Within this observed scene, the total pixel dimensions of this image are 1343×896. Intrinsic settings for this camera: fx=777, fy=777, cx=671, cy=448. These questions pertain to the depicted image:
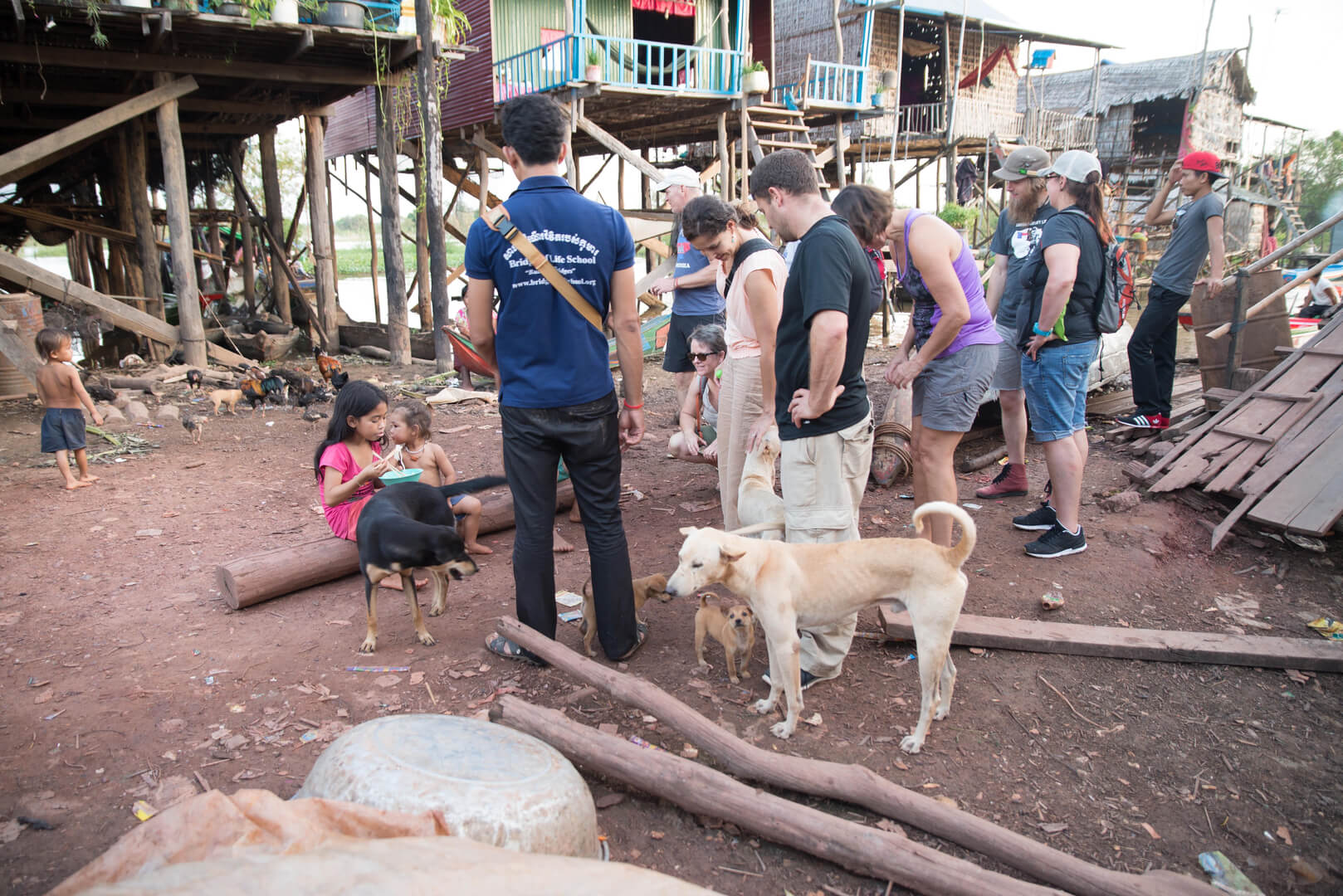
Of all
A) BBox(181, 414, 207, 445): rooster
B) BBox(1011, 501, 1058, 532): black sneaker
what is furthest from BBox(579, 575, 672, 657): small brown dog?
BBox(181, 414, 207, 445): rooster

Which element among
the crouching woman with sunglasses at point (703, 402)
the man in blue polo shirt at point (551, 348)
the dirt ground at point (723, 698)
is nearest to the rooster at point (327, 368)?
the dirt ground at point (723, 698)

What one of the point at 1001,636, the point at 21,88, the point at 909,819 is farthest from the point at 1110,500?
the point at 21,88

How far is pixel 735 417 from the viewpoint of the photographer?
13.6ft

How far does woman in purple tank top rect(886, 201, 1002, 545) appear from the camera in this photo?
145 inches

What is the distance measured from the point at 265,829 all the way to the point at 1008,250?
572 cm

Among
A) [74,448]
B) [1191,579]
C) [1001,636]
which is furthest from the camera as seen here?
[74,448]

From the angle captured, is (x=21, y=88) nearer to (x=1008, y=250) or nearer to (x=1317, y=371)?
(x=1008, y=250)

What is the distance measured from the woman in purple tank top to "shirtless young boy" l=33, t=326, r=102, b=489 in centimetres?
636

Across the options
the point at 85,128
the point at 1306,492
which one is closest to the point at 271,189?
the point at 85,128

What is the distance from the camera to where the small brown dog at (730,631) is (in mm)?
3434

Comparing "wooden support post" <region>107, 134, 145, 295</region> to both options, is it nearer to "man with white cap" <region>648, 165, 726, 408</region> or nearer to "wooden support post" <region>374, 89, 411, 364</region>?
"wooden support post" <region>374, 89, 411, 364</region>

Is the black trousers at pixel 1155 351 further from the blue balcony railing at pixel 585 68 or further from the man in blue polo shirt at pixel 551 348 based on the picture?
the blue balcony railing at pixel 585 68

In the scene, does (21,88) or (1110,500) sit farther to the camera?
(21,88)

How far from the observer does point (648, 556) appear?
4926 mm
